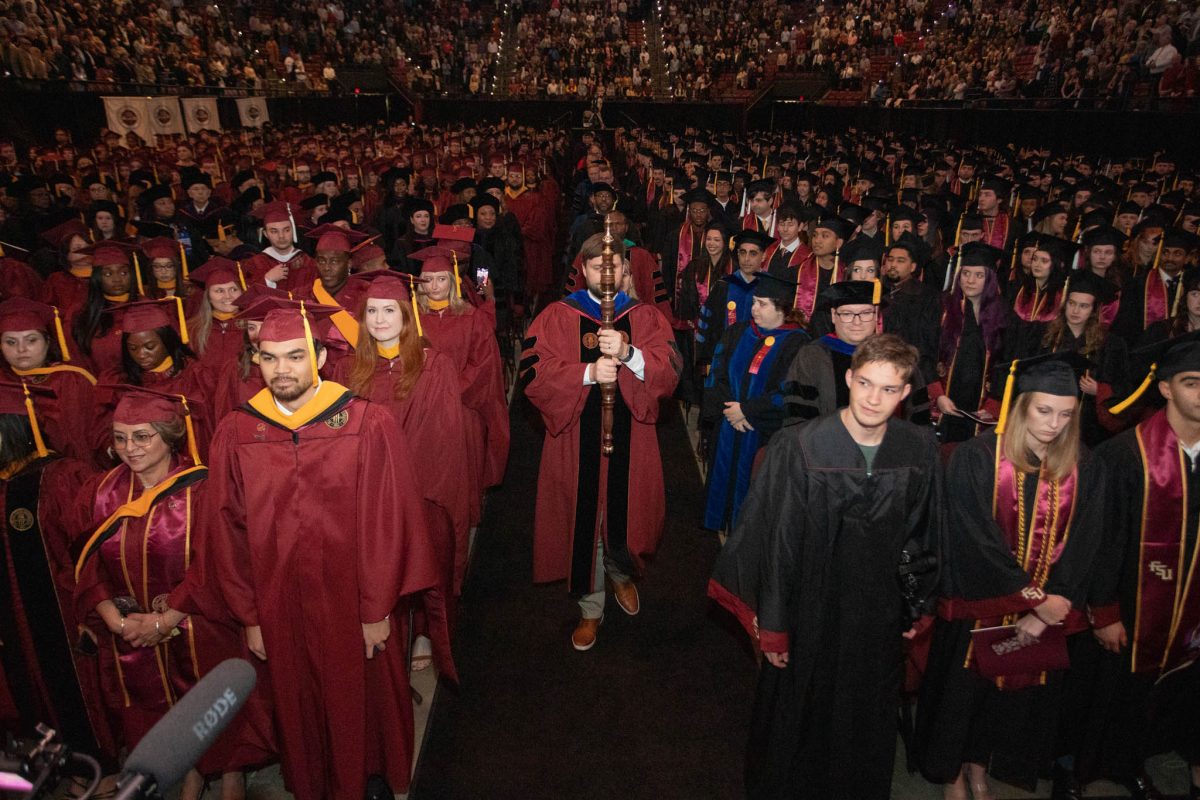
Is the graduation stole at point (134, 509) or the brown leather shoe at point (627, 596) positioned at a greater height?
the graduation stole at point (134, 509)

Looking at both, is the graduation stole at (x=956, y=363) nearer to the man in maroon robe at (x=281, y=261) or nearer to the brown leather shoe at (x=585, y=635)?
the brown leather shoe at (x=585, y=635)

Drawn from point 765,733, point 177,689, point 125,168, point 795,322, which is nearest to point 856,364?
point 765,733

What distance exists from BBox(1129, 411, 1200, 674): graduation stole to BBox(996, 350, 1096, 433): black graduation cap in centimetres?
49

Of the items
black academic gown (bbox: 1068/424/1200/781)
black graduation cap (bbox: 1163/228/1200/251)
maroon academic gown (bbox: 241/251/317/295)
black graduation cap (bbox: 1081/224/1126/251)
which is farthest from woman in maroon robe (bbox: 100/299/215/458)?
black graduation cap (bbox: 1163/228/1200/251)

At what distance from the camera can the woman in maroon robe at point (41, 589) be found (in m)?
3.22

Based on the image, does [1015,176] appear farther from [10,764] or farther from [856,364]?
[10,764]

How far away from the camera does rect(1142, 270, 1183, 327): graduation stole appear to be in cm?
604

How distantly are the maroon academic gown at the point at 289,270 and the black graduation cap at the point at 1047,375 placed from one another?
521 centimetres

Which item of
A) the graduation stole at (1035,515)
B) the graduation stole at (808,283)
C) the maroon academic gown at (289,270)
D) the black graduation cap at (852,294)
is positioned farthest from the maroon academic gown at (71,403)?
the graduation stole at (808,283)

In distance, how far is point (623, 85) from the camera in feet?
101

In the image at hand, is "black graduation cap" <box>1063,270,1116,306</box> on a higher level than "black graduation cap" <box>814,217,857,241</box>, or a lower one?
lower

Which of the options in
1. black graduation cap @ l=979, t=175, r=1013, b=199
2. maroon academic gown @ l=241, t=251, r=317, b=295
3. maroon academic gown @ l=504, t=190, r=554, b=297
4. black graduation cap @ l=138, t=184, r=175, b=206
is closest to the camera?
maroon academic gown @ l=241, t=251, r=317, b=295

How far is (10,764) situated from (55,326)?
4.18 meters

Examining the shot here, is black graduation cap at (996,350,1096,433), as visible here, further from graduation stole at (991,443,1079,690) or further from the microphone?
the microphone
